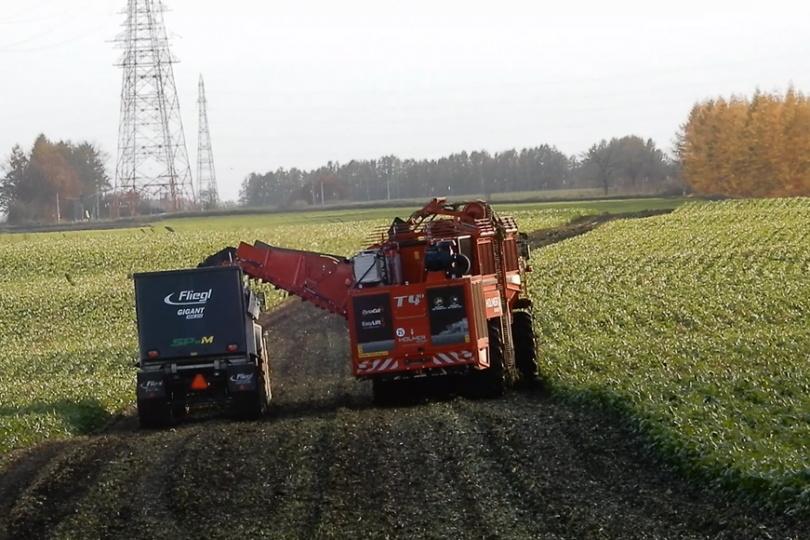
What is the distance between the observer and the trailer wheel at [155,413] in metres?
18.9

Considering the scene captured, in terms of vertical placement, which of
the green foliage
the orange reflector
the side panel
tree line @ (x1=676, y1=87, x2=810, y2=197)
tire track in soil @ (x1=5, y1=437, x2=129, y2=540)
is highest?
tree line @ (x1=676, y1=87, x2=810, y2=197)

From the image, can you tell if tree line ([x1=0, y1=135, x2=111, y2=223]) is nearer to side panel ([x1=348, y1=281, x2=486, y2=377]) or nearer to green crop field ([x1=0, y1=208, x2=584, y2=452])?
green crop field ([x1=0, y1=208, x2=584, y2=452])

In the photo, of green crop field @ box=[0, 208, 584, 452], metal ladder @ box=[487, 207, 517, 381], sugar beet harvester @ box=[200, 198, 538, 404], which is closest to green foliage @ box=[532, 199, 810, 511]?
metal ladder @ box=[487, 207, 517, 381]

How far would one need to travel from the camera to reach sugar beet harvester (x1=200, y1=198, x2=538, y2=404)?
717 inches

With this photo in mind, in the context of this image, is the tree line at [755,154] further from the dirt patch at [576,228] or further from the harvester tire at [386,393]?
the harvester tire at [386,393]

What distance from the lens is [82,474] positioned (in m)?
14.3

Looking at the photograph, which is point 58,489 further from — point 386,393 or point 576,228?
point 576,228

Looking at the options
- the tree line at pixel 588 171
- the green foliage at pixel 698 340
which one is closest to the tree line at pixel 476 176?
the tree line at pixel 588 171

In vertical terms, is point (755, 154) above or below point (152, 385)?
above

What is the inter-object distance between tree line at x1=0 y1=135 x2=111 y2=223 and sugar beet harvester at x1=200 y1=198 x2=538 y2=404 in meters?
92.1

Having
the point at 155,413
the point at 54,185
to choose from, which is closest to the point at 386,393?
the point at 155,413

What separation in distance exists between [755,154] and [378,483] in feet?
293

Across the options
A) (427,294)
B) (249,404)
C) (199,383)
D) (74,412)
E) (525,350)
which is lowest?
(74,412)

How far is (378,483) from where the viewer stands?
41.2ft
